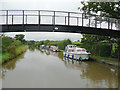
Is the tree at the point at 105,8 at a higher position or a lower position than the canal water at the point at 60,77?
higher

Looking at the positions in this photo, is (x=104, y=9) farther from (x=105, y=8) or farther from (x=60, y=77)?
(x=60, y=77)

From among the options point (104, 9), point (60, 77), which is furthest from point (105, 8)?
point (60, 77)

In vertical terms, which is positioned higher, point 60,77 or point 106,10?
point 106,10

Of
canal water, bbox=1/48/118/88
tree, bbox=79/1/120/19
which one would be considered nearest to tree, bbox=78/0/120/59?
tree, bbox=79/1/120/19

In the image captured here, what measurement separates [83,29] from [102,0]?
3.82 metres

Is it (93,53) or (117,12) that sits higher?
(117,12)

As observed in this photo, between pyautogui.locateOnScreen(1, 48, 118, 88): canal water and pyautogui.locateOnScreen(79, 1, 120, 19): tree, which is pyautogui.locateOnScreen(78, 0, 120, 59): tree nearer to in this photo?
pyautogui.locateOnScreen(79, 1, 120, 19): tree

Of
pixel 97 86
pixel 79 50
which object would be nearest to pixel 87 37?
pixel 79 50

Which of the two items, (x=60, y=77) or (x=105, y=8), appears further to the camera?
(x=105, y=8)

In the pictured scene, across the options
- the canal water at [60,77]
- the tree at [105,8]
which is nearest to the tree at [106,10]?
the tree at [105,8]

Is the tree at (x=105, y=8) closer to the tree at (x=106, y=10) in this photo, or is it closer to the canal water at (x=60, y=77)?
the tree at (x=106, y=10)

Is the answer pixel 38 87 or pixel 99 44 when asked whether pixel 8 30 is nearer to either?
pixel 38 87

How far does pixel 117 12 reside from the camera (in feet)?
36.2

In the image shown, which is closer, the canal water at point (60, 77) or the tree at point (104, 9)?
the canal water at point (60, 77)
